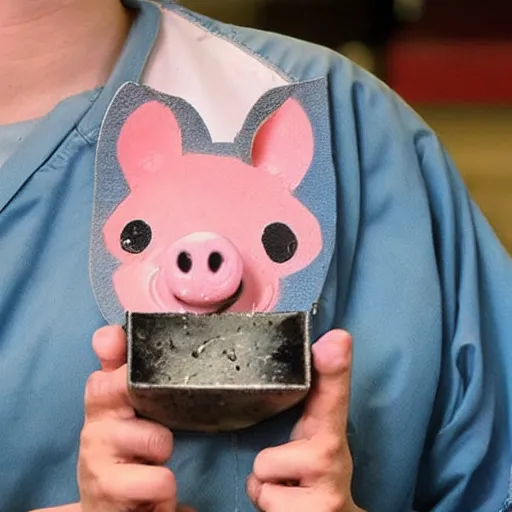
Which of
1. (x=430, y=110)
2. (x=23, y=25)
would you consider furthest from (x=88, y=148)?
(x=430, y=110)

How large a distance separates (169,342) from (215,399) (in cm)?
3

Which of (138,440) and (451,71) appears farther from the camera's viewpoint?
(451,71)

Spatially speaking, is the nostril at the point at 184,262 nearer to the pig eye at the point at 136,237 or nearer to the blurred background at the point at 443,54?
the pig eye at the point at 136,237

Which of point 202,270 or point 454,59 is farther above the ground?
point 454,59

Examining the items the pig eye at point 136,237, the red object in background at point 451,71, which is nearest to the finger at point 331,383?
the pig eye at point 136,237

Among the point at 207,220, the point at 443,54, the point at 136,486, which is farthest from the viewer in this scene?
the point at 443,54

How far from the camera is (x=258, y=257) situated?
18.8 inches

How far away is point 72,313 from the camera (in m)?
0.52

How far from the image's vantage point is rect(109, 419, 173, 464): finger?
16.1 inches

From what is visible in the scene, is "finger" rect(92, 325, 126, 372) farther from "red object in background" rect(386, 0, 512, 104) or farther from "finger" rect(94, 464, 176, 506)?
"red object in background" rect(386, 0, 512, 104)

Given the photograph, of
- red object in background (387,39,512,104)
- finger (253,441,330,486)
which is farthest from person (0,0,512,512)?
red object in background (387,39,512,104)

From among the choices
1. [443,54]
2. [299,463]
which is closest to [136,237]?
[299,463]

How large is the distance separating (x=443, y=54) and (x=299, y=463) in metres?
1.12

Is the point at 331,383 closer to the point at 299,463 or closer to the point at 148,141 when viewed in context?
the point at 299,463
